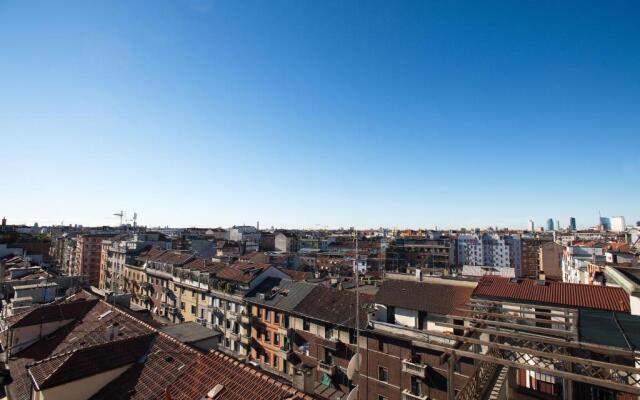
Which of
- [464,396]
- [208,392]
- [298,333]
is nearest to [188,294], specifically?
[298,333]

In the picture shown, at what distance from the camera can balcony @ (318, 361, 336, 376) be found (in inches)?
1176

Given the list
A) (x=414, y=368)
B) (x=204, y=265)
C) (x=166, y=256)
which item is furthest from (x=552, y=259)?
(x=166, y=256)

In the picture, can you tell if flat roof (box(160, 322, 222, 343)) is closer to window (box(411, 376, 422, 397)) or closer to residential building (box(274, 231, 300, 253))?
window (box(411, 376, 422, 397))

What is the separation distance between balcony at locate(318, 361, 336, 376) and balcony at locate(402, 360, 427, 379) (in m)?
7.40

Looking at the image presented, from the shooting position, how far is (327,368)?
99.1ft

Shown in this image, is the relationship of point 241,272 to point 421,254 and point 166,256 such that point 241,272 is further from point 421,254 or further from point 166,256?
point 421,254

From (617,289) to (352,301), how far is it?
2035 centimetres

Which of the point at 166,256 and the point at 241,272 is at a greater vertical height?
the point at 166,256

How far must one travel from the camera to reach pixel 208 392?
13.0m

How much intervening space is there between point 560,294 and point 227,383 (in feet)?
76.6

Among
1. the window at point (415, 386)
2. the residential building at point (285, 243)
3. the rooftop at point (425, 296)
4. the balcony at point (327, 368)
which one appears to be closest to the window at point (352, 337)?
the balcony at point (327, 368)

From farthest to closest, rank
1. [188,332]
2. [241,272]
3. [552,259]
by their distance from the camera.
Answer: [552,259] < [241,272] < [188,332]

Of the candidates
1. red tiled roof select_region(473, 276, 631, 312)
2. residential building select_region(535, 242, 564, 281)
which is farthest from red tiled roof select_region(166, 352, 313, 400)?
residential building select_region(535, 242, 564, 281)

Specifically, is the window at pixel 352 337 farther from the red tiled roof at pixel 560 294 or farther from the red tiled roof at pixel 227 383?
the red tiled roof at pixel 227 383
